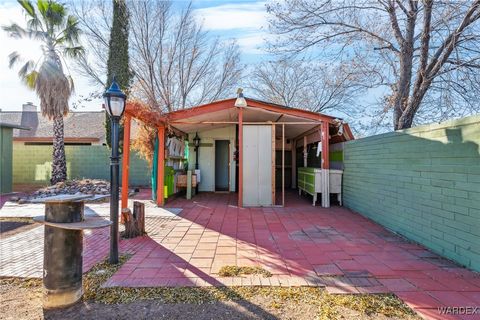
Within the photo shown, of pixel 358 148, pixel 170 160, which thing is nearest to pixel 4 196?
pixel 170 160

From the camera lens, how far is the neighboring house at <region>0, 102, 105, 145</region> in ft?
51.0

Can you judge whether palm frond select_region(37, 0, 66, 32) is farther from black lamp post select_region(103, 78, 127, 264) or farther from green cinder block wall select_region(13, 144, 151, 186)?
black lamp post select_region(103, 78, 127, 264)

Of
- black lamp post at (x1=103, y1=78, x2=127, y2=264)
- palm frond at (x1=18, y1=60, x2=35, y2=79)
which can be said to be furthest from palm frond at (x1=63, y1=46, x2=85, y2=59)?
black lamp post at (x1=103, y1=78, x2=127, y2=264)


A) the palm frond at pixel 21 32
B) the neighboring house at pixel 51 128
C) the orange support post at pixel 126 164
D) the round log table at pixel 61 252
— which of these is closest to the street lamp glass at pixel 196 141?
the orange support post at pixel 126 164

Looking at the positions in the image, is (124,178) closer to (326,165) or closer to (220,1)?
(326,165)

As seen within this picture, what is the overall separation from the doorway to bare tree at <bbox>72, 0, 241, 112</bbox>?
3.44m

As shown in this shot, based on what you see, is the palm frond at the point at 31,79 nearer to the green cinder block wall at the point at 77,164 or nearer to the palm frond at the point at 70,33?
the palm frond at the point at 70,33

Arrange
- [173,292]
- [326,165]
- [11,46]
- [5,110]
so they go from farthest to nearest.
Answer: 1. [5,110]
2. [11,46]
3. [326,165]
4. [173,292]

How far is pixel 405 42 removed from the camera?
7.26 m

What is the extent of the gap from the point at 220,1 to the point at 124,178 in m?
5.83

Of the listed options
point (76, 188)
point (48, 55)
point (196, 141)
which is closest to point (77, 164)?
point (76, 188)

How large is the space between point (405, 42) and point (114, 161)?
294 inches

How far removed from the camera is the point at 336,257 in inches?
157

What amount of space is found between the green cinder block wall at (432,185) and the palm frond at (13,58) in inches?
511
